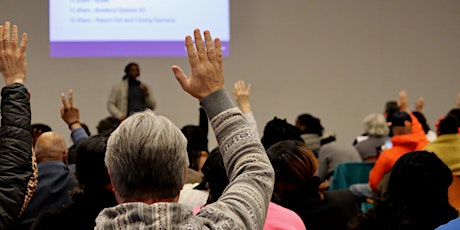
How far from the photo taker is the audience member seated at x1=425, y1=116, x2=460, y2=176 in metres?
4.31

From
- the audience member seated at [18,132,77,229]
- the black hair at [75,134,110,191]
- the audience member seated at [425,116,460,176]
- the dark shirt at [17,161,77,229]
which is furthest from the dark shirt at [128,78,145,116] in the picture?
the black hair at [75,134,110,191]

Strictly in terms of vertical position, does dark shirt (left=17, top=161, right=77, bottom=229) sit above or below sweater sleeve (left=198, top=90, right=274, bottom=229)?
below

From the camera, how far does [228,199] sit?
1.41 metres

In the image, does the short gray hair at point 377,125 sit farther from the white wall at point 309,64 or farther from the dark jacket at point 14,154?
the dark jacket at point 14,154

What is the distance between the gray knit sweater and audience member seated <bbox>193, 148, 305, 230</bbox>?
83 centimetres

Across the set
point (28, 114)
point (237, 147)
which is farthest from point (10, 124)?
point (237, 147)

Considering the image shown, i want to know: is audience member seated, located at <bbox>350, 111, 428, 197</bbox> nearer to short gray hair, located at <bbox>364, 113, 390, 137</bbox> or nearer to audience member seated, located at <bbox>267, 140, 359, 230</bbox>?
short gray hair, located at <bbox>364, 113, 390, 137</bbox>

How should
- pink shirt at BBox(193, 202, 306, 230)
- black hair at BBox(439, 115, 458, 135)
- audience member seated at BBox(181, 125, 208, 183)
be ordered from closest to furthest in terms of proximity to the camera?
pink shirt at BBox(193, 202, 306, 230)
audience member seated at BBox(181, 125, 208, 183)
black hair at BBox(439, 115, 458, 135)

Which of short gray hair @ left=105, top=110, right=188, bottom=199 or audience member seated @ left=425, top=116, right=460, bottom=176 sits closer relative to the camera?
short gray hair @ left=105, top=110, right=188, bottom=199

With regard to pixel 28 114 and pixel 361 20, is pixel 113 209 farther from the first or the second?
pixel 361 20

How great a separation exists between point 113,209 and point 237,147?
0.31 m

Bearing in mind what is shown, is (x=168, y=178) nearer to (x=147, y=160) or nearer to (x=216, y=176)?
(x=147, y=160)

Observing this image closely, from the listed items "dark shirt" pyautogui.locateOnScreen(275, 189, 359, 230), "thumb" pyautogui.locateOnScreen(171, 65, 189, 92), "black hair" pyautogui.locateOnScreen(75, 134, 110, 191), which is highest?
"thumb" pyautogui.locateOnScreen(171, 65, 189, 92)

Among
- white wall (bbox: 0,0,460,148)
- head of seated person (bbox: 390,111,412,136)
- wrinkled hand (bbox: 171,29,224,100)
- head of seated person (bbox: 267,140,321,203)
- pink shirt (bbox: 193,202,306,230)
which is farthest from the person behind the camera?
white wall (bbox: 0,0,460,148)
